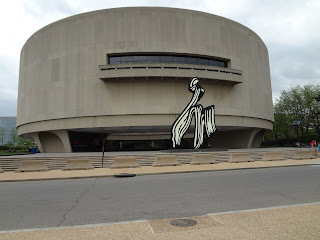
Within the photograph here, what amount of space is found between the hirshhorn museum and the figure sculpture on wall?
473cm

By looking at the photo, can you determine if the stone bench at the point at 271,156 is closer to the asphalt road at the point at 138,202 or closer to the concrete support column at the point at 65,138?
the asphalt road at the point at 138,202

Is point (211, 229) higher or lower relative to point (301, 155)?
lower

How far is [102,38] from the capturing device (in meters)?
33.3

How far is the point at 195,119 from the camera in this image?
24172 millimetres

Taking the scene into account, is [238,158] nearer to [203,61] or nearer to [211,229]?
[211,229]

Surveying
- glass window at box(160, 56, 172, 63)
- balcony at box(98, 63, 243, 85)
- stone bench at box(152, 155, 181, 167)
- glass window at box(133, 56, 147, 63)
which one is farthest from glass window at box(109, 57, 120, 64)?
stone bench at box(152, 155, 181, 167)

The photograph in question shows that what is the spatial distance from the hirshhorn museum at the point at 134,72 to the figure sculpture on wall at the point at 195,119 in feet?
15.5

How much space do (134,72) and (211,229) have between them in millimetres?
27725

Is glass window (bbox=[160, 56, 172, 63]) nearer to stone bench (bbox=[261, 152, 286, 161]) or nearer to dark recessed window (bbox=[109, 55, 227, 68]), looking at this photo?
dark recessed window (bbox=[109, 55, 227, 68])

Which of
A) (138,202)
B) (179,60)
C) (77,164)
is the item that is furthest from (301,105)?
(138,202)

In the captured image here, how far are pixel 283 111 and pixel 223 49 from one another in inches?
1081

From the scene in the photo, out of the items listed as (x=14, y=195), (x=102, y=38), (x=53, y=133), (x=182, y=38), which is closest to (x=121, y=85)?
(x=102, y=38)

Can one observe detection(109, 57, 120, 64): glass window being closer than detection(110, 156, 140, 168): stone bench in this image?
No

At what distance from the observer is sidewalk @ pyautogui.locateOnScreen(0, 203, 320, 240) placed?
4.14 meters
